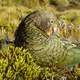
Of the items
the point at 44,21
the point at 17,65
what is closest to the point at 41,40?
the point at 44,21

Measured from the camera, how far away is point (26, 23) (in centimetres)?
517

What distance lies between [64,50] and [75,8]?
1190 cm

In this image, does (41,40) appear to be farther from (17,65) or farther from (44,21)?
(17,65)

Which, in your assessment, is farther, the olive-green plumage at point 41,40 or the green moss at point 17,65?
the olive-green plumage at point 41,40

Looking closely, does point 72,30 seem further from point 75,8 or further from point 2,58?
point 75,8

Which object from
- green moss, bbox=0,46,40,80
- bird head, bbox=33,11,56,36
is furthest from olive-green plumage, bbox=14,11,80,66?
green moss, bbox=0,46,40,80

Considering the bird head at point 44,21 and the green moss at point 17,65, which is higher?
the bird head at point 44,21

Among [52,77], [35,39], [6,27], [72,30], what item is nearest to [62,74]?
[52,77]

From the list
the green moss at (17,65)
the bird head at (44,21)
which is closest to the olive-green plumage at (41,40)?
the bird head at (44,21)

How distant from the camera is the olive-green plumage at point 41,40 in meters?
5.09

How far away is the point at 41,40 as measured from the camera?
512 centimetres

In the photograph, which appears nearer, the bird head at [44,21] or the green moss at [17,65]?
the green moss at [17,65]

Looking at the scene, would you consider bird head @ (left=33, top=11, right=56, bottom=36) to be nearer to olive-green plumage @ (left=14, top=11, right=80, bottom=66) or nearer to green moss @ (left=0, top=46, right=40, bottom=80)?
olive-green plumage @ (left=14, top=11, right=80, bottom=66)

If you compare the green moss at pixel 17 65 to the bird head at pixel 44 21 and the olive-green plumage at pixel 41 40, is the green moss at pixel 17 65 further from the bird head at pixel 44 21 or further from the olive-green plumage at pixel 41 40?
the bird head at pixel 44 21
